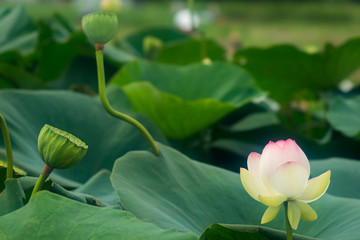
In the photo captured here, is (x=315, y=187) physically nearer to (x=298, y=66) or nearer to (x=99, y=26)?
(x=99, y=26)

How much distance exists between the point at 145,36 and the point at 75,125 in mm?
775

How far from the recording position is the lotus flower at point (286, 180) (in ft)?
1.29

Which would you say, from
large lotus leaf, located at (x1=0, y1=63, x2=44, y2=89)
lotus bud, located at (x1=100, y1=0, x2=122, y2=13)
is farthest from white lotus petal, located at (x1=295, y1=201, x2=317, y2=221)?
lotus bud, located at (x1=100, y1=0, x2=122, y2=13)

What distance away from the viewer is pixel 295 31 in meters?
8.34

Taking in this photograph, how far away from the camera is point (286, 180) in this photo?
39 centimetres

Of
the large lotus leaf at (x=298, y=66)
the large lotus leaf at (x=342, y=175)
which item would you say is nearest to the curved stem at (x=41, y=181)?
the large lotus leaf at (x=342, y=175)

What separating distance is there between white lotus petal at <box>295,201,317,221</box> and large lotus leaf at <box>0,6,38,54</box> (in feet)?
2.31

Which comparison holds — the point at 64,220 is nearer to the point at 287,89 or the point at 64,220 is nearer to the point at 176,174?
the point at 176,174

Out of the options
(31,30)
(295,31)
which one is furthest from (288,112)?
(295,31)

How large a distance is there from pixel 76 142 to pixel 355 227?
0.24 m

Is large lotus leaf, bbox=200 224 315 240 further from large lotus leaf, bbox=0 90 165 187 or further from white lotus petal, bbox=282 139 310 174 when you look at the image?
large lotus leaf, bbox=0 90 165 187

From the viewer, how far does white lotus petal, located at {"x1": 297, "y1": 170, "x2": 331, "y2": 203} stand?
40 cm

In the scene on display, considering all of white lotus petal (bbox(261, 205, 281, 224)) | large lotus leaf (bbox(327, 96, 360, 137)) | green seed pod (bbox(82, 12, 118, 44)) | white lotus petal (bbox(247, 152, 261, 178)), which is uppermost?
large lotus leaf (bbox(327, 96, 360, 137))

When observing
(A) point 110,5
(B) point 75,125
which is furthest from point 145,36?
(B) point 75,125
